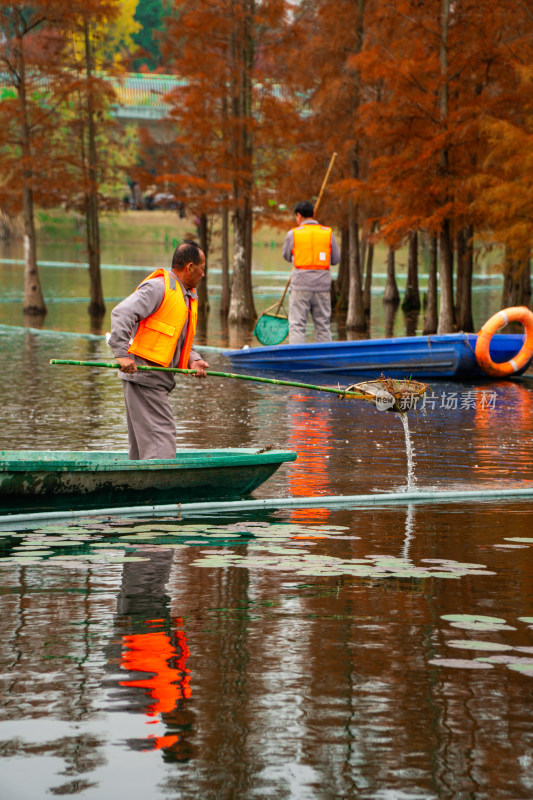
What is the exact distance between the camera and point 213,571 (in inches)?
280

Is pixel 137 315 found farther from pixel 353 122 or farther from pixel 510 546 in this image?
pixel 353 122

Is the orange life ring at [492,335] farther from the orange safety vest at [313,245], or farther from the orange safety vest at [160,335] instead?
the orange safety vest at [160,335]

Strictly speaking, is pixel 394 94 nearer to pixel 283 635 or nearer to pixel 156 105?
pixel 283 635

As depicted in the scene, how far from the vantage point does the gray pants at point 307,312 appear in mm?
18641

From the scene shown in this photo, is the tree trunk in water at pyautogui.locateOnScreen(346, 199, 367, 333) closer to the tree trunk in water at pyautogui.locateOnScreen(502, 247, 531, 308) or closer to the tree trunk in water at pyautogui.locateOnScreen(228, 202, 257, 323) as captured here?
the tree trunk in water at pyautogui.locateOnScreen(228, 202, 257, 323)

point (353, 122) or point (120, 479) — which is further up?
point (353, 122)

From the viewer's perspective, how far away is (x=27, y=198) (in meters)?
31.5

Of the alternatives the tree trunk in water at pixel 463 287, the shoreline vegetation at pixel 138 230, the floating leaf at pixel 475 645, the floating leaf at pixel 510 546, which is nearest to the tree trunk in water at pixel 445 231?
the tree trunk in water at pixel 463 287

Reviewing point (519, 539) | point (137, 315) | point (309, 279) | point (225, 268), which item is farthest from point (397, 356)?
point (225, 268)

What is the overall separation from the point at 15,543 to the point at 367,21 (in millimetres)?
22725

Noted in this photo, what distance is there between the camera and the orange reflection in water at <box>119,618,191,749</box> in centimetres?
484

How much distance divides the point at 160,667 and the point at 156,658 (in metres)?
0.13

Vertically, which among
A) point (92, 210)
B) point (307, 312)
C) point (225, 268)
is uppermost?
point (92, 210)

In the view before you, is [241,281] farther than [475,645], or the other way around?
[241,281]
